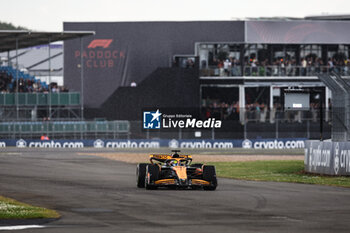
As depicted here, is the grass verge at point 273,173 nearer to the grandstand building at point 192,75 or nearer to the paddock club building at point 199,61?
the grandstand building at point 192,75

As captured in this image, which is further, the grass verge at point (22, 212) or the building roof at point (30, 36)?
the building roof at point (30, 36)

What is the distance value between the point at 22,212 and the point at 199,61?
48.8m

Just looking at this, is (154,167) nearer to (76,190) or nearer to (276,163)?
(76,190)

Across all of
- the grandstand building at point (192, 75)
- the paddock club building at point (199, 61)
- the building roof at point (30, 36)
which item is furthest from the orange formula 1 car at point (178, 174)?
the paddock club building at point (199, 61)

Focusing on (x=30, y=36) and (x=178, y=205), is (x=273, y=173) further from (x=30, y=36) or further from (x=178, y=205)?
(x=30, y=36)

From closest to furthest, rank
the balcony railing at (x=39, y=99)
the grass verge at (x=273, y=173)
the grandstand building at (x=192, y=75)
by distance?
the grass verge at (x=273, y=173)
the grandstand building at (x=192, y=75)
the balcony railing at (x=39, y=99)

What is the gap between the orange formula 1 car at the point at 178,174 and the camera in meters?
21.2

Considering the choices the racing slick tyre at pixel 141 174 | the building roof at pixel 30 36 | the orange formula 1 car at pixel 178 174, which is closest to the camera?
the orange formula 1 car at pixel 178 174

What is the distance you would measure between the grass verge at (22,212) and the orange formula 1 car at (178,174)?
4895mm

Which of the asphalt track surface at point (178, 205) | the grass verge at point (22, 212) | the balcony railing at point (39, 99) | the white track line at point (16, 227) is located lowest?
the asphalt track surface at point (178, 205)

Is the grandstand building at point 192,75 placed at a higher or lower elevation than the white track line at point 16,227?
higher

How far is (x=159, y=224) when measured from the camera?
14.4 metres

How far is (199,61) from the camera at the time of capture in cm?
6378

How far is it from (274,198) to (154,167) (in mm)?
3404
